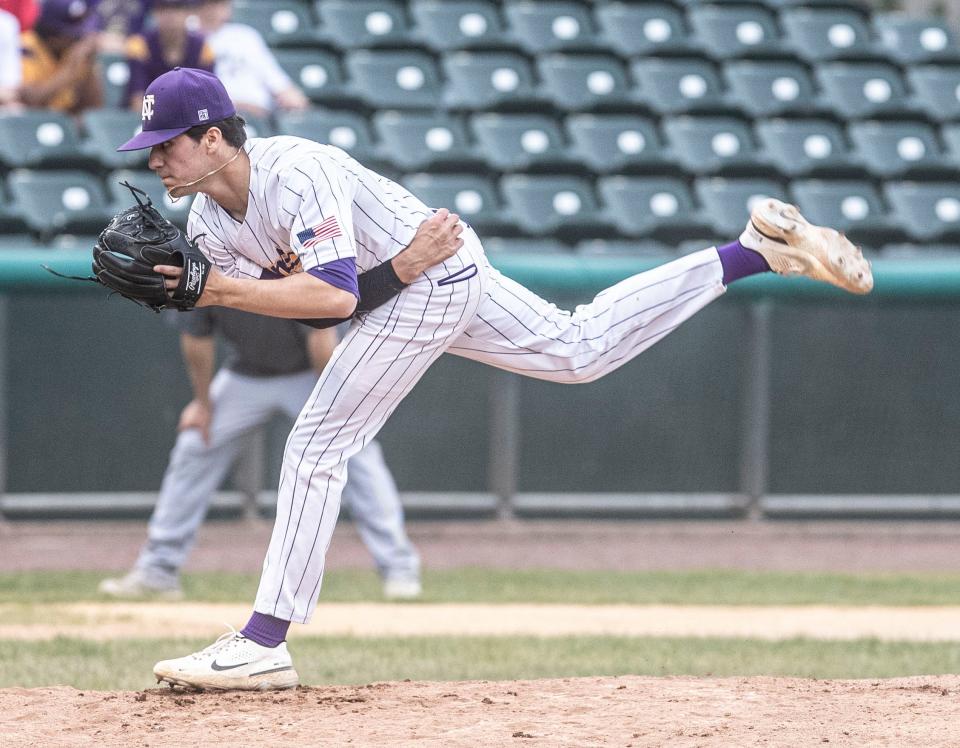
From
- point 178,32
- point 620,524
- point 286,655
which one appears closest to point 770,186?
point 620,524

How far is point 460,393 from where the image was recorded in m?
7.78

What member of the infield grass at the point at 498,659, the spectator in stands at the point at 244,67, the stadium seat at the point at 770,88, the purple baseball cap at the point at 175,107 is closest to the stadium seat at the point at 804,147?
the stadium seat at the point at 770,88

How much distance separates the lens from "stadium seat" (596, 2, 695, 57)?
33.6ft

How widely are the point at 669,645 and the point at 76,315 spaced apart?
3698 millimetres

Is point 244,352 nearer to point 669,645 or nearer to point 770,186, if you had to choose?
point 669,645

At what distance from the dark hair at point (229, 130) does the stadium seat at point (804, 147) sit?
624cm

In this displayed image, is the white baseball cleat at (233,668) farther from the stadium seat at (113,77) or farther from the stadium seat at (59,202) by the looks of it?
the stadium seat at (113,77)

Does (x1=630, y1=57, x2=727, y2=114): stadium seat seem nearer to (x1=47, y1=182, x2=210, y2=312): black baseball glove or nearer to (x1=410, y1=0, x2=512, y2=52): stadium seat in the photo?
(x1=410, y1=0, x2=512, y2=52): stadium seat

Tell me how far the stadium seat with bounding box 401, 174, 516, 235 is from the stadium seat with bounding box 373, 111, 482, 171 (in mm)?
185

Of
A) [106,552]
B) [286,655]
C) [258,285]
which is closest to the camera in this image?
[258,285]

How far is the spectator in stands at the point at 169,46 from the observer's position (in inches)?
324

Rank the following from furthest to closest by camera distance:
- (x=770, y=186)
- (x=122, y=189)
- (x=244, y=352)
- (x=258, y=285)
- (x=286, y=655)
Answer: (x=770, y=186) < (x=122, y=189) < (x=244, y=352) < (x=286, y=655) < (x=258, y=285)

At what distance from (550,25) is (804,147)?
1987mm

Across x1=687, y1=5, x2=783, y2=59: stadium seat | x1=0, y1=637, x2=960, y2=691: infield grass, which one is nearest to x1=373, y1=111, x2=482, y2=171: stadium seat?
x1=687, y1=5, x2=783, y2=59: stadium seat
